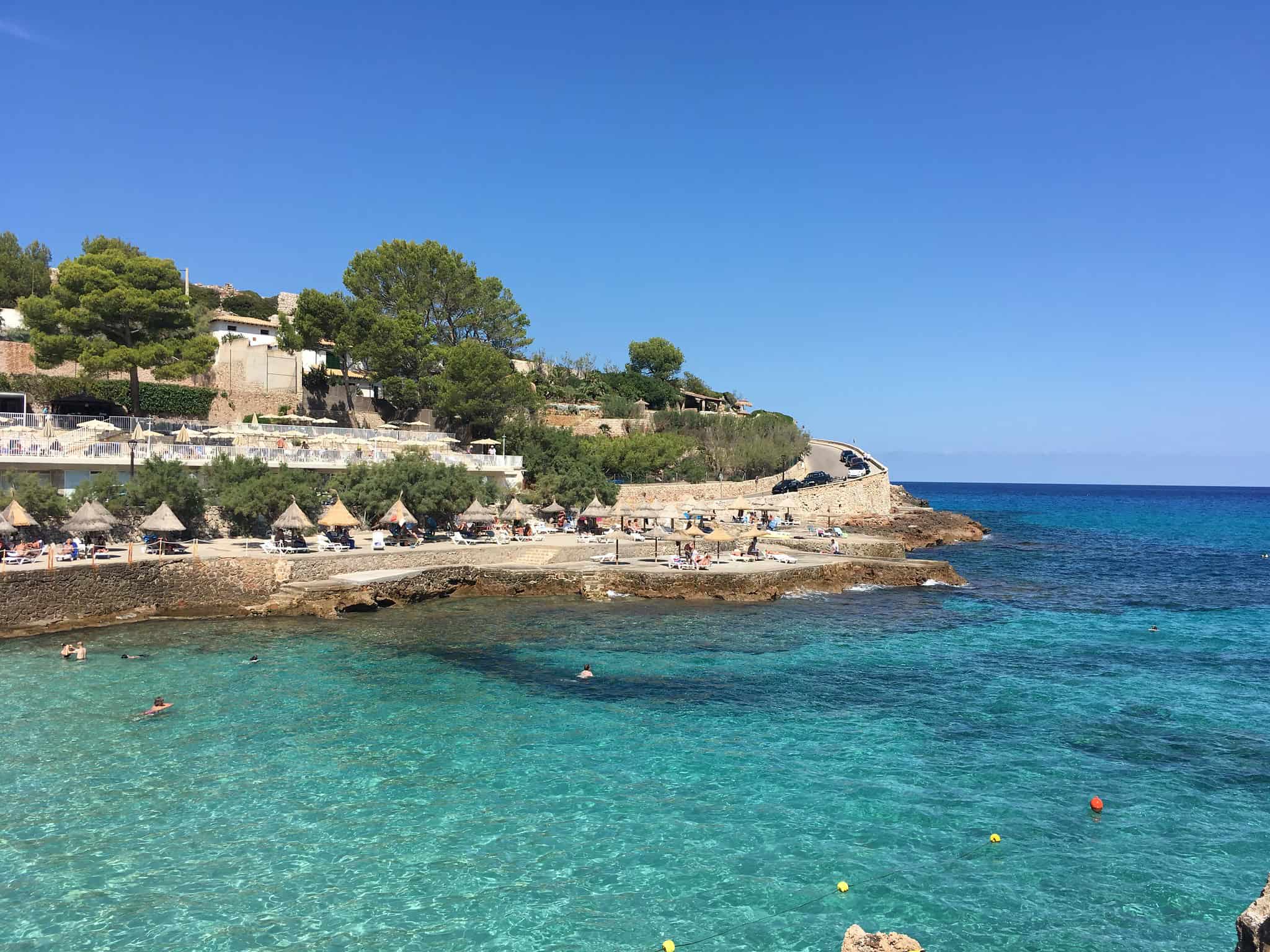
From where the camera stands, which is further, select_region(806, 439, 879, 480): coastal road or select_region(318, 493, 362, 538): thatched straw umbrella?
select_region(806, 439, 879, 480): coastal road

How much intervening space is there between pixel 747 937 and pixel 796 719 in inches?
308

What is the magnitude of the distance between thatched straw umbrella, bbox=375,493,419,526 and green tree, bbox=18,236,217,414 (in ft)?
45.4

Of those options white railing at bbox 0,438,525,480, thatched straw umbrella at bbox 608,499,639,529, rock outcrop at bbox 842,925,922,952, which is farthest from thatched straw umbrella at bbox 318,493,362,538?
rock outcrop at bbox 842,925,922,952

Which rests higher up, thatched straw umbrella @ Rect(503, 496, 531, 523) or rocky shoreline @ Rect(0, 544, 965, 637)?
thatched straw umbrella @ Rect(503, 496, 531, 523)

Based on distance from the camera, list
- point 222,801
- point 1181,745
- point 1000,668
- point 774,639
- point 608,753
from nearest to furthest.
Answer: point 222,801 < point 608,753 < point 1181,745 < point 1000,668 < point 774,639

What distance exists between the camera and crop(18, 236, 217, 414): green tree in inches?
1436

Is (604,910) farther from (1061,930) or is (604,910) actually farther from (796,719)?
(796,719)

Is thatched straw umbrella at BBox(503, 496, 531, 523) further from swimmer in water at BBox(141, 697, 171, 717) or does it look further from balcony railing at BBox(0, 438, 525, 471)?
swimmer in water at BBox(141, 697, 171, 717)

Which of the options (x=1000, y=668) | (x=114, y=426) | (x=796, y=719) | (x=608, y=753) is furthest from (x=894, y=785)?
(x=114, y=426)

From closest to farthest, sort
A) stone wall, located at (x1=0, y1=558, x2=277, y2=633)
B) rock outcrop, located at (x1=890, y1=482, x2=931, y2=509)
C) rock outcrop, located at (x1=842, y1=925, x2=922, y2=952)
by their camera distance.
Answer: rock outcrop, located at (x1=842, y1=925, x2=922, y2=952), stone wall, located at (x1=0, y1=558, x2=277, y2=633), rock outcrop, located at (x1=890, y1=482, x2=931, y2=509)

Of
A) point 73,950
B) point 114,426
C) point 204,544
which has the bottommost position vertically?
point 73,950

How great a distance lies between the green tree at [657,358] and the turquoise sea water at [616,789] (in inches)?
2680

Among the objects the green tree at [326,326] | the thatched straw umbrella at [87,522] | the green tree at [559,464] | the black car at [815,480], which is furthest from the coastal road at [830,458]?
the thatched straw umbrella at [87,522]

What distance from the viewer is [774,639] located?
2405 cm
